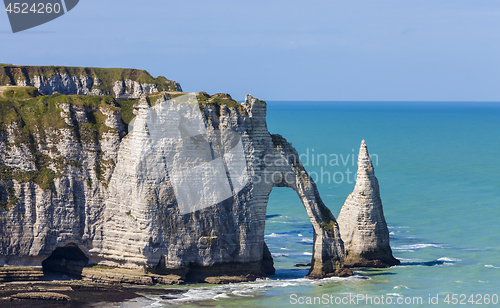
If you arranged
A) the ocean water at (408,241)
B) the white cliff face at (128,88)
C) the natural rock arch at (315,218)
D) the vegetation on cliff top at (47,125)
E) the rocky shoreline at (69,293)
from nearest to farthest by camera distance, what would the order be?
the rocky shoreline at (69,293) → the ocean water at (408,241) → the vegetation on cliff top at (47,125) → the natural rock arch at (315,218) → the white cliff face at (128,88)

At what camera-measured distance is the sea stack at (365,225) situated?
53438mm

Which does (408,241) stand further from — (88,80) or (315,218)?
(88,80)

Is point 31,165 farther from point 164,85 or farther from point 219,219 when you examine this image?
point 164,85

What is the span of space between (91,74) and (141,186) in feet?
114

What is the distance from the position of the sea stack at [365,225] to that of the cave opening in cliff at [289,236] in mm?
3782

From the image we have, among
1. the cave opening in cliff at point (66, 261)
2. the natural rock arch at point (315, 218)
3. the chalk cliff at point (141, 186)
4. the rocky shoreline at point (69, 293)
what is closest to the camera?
the rocky shoreline at point (69, 293)

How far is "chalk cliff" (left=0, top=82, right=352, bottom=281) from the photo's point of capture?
4791cm

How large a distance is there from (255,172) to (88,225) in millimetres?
12134

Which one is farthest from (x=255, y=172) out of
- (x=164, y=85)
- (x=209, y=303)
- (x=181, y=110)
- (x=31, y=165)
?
(x=164, y=85)

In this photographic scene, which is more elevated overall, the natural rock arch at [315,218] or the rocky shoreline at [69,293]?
the natural rock arch at [315,218]

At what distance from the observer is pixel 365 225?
53.7 m

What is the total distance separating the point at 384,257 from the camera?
2136 inches

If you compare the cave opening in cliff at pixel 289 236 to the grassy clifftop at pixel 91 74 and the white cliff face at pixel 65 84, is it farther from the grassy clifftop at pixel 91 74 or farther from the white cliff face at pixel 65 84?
the white cliff face at pixel 65 84

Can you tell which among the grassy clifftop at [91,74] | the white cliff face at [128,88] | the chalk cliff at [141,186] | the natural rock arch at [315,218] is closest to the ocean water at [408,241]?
the natural rock arch at [315,218]
